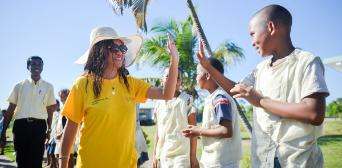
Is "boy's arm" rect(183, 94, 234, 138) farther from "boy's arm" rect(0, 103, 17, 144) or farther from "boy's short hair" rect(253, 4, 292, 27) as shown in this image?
"boy's arm" rect(0, 103, 17, 144)

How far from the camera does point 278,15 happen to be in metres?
2.60

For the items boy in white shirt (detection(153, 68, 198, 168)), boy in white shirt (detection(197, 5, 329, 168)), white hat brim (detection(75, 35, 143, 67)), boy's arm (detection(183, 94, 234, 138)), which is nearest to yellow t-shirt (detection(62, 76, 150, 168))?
white hat brim (detection(75, 35, 143, 67))

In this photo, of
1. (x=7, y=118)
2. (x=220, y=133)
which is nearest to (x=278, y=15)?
(x=220, y=133)

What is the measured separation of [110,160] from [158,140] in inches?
106

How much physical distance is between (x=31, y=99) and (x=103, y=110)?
452 centimetres

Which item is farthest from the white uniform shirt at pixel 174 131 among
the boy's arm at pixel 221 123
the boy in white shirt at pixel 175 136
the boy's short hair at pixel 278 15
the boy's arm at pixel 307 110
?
the boy's arm at pixel 307 110

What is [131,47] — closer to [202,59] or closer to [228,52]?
[202,59]

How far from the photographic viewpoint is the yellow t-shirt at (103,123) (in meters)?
2.88

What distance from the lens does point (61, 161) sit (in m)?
2.93

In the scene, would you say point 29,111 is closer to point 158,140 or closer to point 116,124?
point 158,140

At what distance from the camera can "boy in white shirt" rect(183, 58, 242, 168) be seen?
388 cm

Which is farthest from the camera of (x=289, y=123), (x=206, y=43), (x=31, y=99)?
(x=206, y=43)

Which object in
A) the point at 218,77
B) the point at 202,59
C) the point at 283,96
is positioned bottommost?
the point at 283,96

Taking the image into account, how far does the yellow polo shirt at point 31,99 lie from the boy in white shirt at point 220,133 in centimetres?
390
